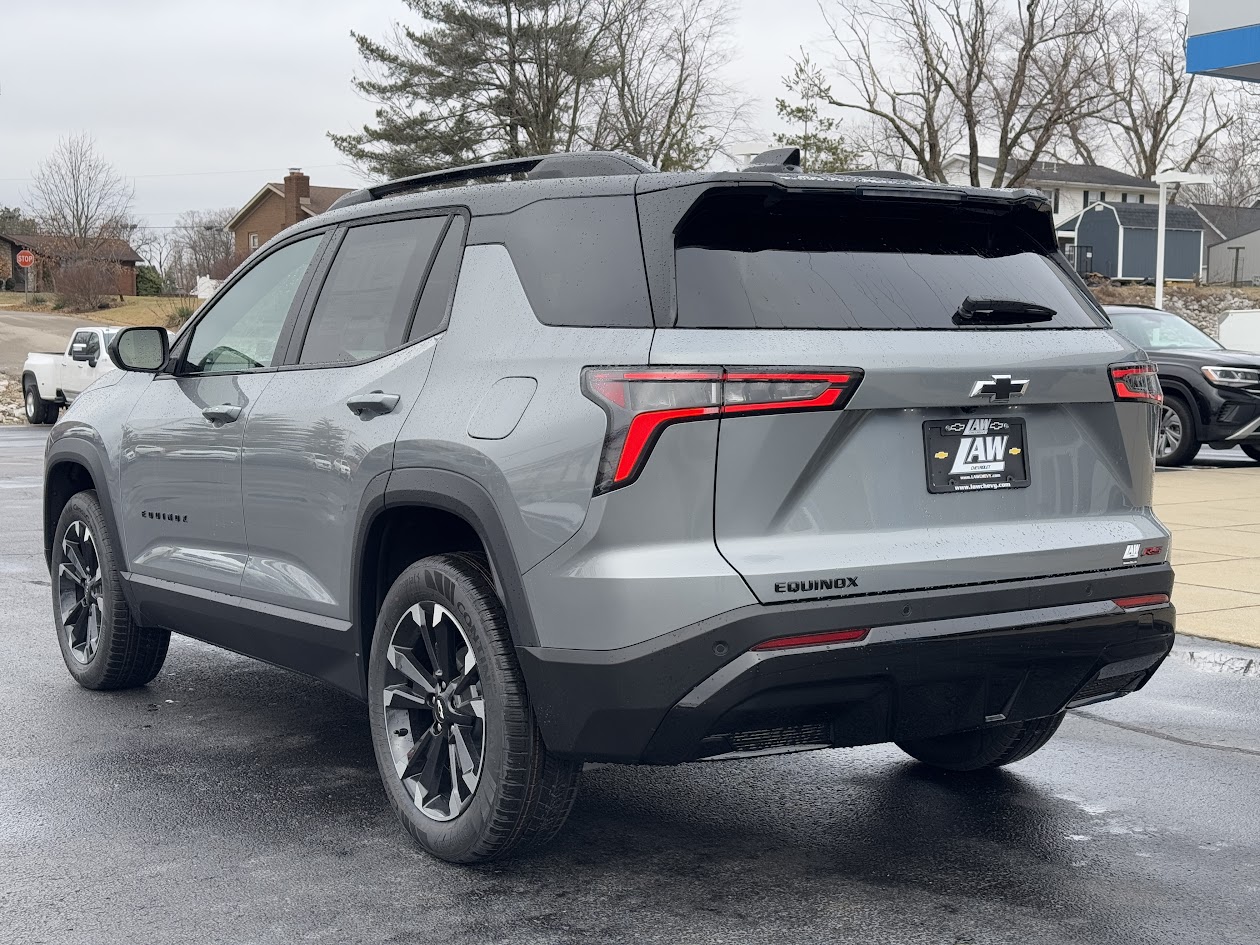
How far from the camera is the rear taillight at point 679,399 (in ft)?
11.8

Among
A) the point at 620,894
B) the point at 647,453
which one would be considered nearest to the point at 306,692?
the point at 620,894

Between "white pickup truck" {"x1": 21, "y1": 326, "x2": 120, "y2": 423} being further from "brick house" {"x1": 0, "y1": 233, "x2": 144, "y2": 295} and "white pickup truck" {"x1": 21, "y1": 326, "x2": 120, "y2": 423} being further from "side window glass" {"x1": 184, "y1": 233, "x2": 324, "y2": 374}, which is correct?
"brick house" {"x1": 0, "y1": 233, "x2": 144, "y2": 295}

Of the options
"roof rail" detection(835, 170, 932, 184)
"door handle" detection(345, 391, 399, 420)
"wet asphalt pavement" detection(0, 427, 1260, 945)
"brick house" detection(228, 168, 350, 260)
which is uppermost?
"brick house" detection(228, 168, 350, 260)

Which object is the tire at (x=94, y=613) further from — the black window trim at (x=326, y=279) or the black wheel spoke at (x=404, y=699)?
the black wheel spoke at (x=404, y=699)

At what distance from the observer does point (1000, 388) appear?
3875 mm

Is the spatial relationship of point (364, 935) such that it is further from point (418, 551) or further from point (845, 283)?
point (845, 283)

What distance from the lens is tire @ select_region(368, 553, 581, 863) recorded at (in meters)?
3.93

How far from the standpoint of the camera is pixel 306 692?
648 cm

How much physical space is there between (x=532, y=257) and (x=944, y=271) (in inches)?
43.1

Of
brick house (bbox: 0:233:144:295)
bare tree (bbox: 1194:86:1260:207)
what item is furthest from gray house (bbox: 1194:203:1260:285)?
brick house (bbox: 0:233:144:295)

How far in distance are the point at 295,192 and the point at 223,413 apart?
77233 millimetres

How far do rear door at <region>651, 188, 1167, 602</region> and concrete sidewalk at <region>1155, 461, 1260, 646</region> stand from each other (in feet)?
11.9

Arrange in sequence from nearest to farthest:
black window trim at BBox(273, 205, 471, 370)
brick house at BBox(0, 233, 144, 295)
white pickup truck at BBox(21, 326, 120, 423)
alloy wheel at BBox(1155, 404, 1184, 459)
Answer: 1. black window trim at BBox(273, 205, 471, 370)
2. alloy wheel at BBox(1155, 404, 1184, 459)
3. white pickup truck at BBox(21, 326, 120, 423)
4. brick house at BBox(0, 233, 144, 295)

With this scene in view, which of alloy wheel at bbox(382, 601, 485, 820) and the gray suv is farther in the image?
alloy wheel at bbox(382, 601, 485, 820)
